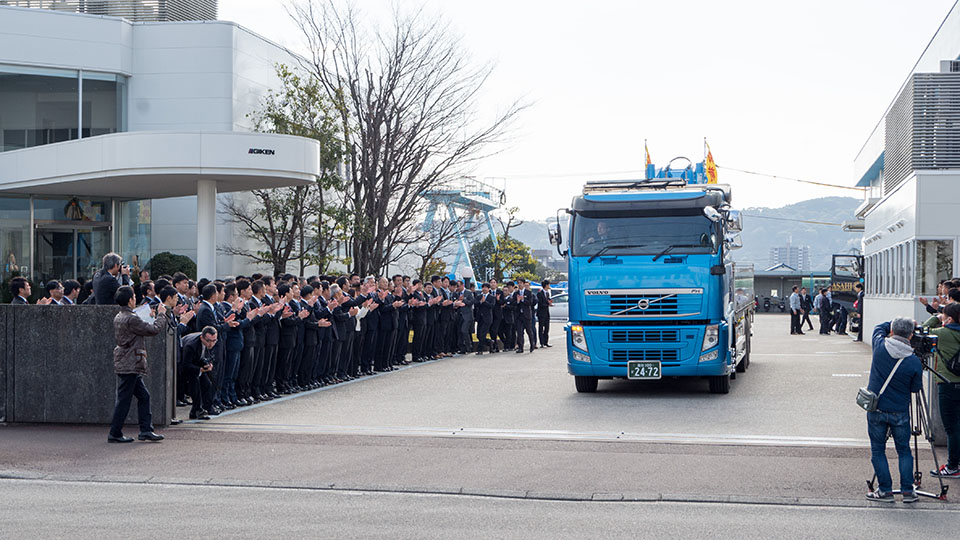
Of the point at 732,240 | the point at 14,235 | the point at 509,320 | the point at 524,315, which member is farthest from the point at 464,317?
the point at 14,235

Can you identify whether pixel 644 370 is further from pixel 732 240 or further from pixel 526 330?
pixel 526 330

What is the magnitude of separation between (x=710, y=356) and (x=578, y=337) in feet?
6.58

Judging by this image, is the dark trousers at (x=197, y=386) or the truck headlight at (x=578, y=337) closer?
the dark trousers at (x=197, y=386)

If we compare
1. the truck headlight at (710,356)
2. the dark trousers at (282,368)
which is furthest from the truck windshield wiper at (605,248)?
the dark trousers at (282,368)

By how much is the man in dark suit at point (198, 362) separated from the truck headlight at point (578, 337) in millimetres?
5496

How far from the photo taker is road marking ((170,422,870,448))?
11.1 meters

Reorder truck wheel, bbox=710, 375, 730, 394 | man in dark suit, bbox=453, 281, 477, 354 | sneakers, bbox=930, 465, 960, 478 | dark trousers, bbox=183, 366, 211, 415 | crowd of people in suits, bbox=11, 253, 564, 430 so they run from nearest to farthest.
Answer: sneakers, bbox=930, 465, 960, 478 → dark trousers, bbox=183, 366, 211, 415 → crowd of people in suits, bbox=11, 253, 564, 430 → truck wheel, bbox=710, 375, 730, 394 → man in dark suit, bbox=453, 281, 477, 354

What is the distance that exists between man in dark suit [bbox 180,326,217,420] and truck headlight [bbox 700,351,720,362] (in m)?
7.10

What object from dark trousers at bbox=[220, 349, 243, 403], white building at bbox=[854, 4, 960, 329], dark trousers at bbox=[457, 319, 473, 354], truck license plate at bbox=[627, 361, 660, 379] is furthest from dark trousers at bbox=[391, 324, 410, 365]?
white building at bbox=[854, 4, 960, 329]

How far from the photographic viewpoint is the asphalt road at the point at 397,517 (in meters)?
7.12

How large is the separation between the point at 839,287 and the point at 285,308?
35.3 meters

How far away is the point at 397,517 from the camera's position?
765cm

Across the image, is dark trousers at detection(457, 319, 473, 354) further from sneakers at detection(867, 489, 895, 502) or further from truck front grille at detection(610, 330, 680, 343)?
sneakers at detection(867, 489, 895, 502)

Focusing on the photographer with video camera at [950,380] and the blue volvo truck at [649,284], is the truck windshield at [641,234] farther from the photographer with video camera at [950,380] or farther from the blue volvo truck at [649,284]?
the photographer with video camera at [950,380]
